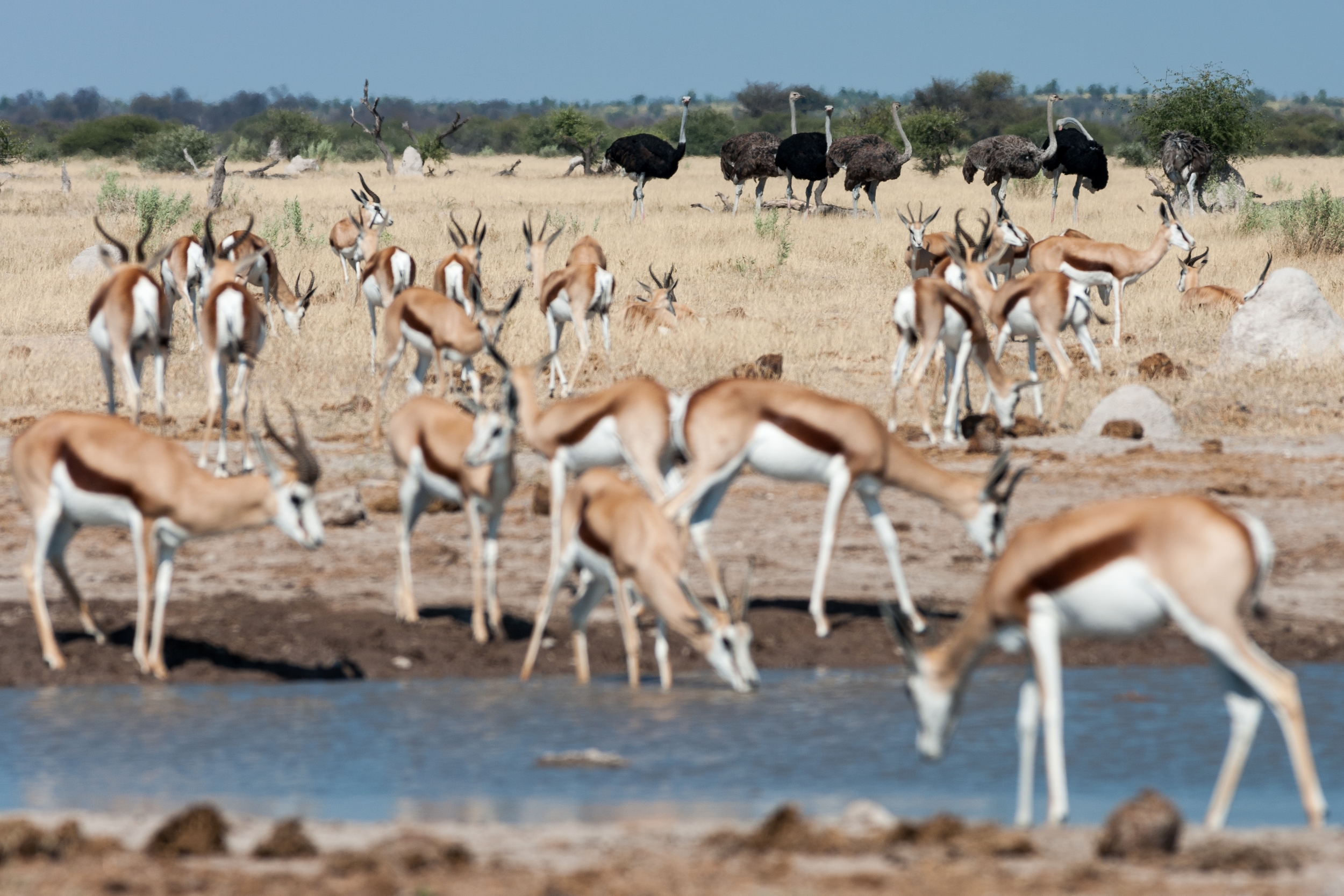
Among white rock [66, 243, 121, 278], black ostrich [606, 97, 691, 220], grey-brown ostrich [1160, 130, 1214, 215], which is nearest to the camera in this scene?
white rock [66, 243, 121, 278]

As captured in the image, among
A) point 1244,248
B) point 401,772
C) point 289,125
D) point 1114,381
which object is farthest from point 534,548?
point 289,125

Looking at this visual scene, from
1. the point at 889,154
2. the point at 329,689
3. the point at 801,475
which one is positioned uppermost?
the point at 889,154

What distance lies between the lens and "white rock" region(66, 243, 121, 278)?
1922 cm

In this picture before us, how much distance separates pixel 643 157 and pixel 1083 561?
1007 inches

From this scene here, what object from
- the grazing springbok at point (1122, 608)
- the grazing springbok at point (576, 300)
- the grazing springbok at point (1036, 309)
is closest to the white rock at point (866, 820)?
the grazing springbok at point (1122, 608)

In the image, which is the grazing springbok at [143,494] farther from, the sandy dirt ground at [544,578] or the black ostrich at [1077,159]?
the black ostrich at [1077,159]

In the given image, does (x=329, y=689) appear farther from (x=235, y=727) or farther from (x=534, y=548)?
(x=534, y=548)

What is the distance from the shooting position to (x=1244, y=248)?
2161cm

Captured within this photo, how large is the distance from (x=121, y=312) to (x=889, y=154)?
68.3 feet

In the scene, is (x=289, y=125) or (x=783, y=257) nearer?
(x=783, y=257)

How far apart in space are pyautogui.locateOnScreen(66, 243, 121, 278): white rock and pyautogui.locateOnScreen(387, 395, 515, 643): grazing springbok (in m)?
12.8

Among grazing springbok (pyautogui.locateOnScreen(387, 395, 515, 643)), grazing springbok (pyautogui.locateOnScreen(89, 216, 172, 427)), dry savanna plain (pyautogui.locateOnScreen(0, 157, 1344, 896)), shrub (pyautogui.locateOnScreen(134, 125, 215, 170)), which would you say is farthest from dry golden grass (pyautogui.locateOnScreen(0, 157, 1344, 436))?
shrub (pyautogui.locateOnScreen(134, 125, 215, 170))

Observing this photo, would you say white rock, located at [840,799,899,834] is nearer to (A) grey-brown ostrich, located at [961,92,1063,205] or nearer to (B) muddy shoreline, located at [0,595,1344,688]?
(B) muddy shoreline, located at [0,595,1344,688]

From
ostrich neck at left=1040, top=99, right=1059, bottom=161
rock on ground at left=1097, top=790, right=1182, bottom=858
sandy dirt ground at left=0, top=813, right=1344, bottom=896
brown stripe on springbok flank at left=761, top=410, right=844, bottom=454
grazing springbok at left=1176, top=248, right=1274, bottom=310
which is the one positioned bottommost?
sandy dirt ground at left=0, top=813, right=1344, bottom=896
